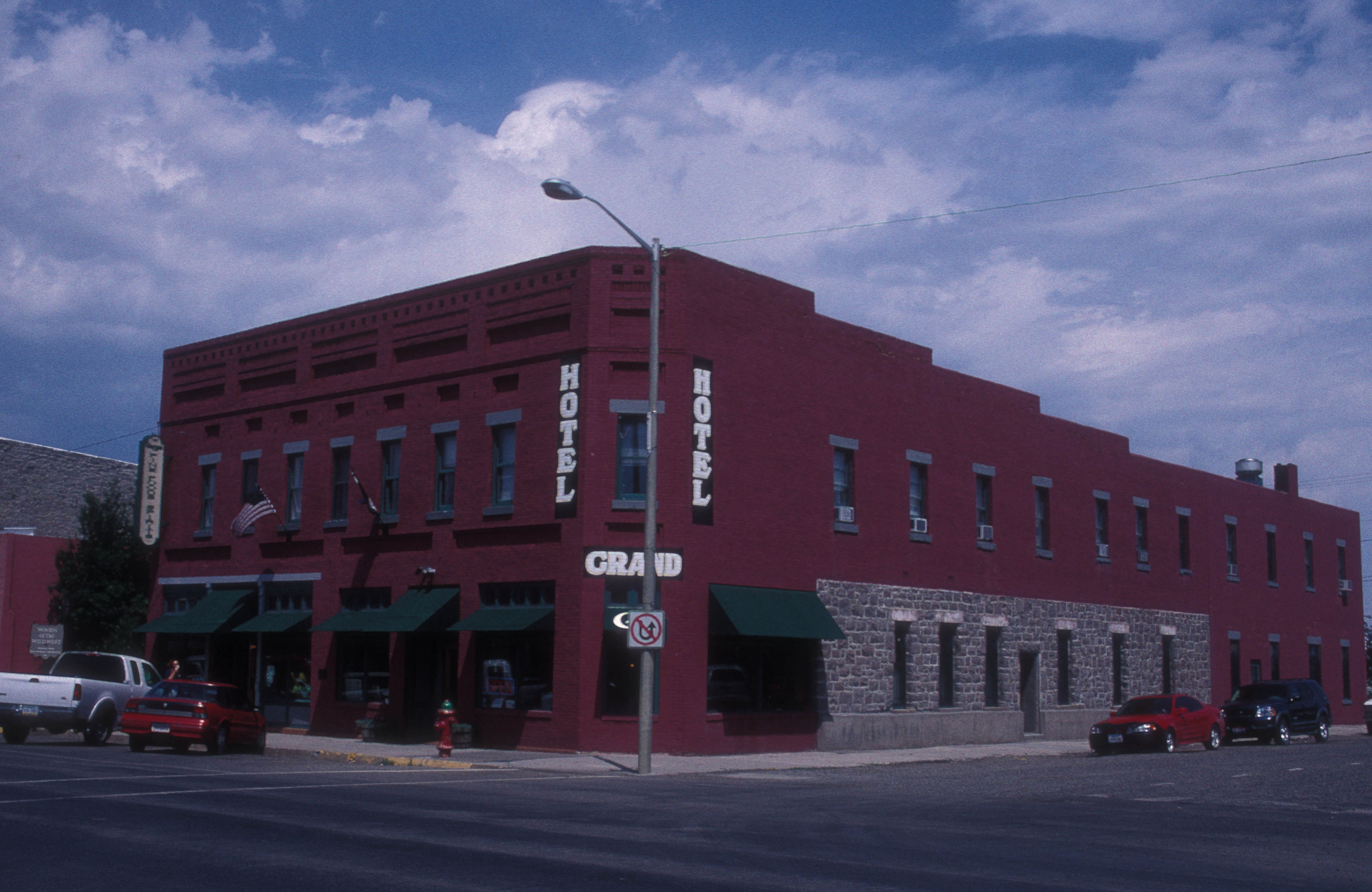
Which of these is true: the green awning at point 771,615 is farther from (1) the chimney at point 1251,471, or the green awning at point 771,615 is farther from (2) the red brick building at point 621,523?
(1) the chimney at point 1251,471

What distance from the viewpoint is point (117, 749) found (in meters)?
25.2

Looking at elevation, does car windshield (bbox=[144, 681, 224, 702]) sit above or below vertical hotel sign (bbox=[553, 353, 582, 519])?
below

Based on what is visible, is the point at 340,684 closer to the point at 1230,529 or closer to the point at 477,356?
the point at 477,356

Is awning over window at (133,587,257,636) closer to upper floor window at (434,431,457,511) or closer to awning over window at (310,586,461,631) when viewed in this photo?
awning over window at (310,586,461,631)

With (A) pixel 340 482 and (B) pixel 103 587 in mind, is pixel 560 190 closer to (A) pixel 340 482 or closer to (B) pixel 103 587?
(A) pixel 340 482

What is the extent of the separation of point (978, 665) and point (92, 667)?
70.5 ft

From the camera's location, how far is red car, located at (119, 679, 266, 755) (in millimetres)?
23531

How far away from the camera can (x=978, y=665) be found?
1337 inches

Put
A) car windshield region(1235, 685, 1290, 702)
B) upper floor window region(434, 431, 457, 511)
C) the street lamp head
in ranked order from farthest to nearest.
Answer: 1. car windshield region(1235, 685, 1290, 702)
2. upper floor window region(434, 431, 457, 511)
3. the street lamp head

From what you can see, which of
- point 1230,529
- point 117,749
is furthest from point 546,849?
point 1230,529

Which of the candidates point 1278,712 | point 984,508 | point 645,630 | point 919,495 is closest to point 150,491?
point 645,630

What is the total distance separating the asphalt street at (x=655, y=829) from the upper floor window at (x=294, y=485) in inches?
417

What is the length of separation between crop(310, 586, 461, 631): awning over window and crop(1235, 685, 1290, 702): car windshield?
75.7 feet

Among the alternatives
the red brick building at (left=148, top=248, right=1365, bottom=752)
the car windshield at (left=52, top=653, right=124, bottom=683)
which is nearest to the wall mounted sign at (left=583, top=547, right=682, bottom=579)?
the red brick building at (left=148, top=248, right=1365, bottom=752)
